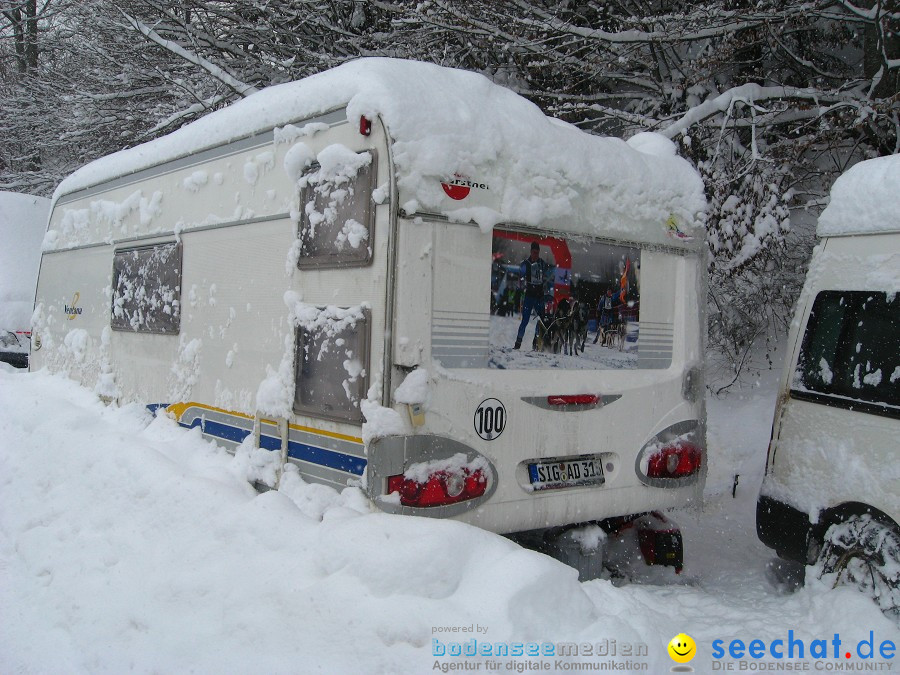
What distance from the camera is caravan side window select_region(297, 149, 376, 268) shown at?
3654 millimetres

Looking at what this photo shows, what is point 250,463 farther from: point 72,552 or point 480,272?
point 480,272

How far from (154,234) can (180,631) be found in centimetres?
348

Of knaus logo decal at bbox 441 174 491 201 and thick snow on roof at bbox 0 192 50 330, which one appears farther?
thick snow on roof at bbox 0 192 50 330

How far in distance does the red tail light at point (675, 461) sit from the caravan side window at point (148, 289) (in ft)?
11.0

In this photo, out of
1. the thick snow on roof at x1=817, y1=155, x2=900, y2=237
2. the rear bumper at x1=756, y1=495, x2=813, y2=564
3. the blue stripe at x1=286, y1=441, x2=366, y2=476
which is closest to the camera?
the blue stripe at x1=286, y1=441, x2=366, y2=476

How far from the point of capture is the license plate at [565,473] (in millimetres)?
4098

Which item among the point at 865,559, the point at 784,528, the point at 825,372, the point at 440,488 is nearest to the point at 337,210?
the point at 440,488

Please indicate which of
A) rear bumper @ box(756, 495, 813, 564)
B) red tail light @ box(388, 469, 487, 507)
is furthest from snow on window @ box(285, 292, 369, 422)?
rear bumper @ box(756, 495, 813, 564)

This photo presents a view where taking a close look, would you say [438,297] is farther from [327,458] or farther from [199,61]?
[199,61]

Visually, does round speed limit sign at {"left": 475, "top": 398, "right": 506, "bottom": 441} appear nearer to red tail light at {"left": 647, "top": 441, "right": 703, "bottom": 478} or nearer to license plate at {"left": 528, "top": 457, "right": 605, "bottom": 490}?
license plate at {"left": 528, "top": 457, "right": 605, "bottom": 490}

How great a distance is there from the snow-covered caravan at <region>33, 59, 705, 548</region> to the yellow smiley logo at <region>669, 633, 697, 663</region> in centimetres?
99

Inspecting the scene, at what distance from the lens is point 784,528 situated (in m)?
4.59

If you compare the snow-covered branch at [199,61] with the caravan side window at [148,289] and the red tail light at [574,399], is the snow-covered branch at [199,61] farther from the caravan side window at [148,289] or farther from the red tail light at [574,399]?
the red tail light at [574,399]

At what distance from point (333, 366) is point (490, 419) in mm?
846
